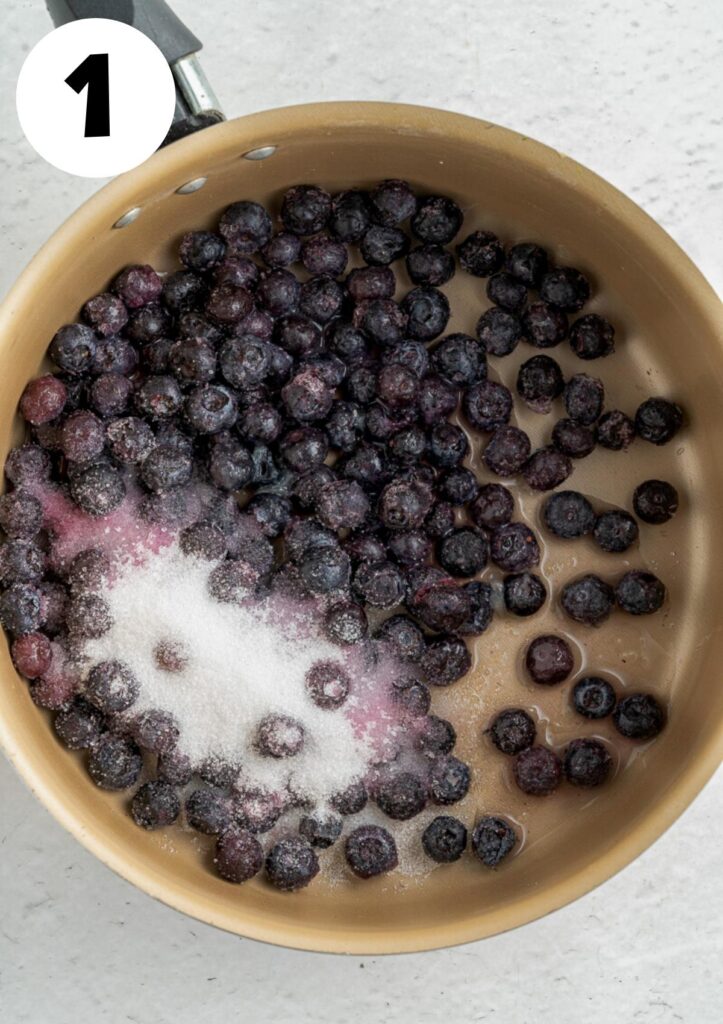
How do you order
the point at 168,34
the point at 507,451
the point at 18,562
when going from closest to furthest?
the point at 168,34, the point at 18,562, the point at 507,451

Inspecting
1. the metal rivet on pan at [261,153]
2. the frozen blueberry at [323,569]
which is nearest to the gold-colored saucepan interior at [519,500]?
the metal rivet on pan at [261,153]

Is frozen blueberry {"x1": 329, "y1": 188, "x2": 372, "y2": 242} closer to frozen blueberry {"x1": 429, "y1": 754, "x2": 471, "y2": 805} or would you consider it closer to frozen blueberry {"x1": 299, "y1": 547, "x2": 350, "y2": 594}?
frozen blueberry {"x1": 299, "y1": 547, "x2": 350, "y2": 594}

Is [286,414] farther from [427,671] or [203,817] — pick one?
[203,817]

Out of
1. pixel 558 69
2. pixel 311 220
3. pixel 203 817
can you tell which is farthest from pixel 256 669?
pixel 558 69

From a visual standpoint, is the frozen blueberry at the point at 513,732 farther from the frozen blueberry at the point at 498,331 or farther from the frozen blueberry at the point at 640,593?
the frozen blueberry at the point at 498,331

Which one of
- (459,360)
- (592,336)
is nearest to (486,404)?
(459,360)

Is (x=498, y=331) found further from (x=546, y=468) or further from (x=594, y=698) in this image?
(x=594, y=698)
